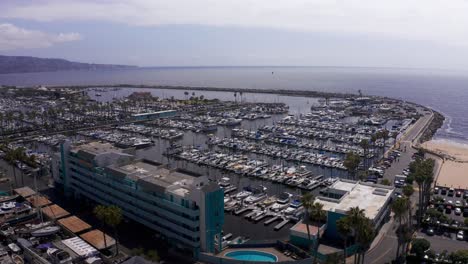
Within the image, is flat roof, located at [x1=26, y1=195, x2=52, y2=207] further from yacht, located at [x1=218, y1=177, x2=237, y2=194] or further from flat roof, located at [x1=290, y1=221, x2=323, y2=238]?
flat roof, located at [x1=290, y1=221, x2=323, y2=238]

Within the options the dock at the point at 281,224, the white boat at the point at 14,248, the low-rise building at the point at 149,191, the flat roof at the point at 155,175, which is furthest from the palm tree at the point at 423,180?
the white boat at the point at 14,248

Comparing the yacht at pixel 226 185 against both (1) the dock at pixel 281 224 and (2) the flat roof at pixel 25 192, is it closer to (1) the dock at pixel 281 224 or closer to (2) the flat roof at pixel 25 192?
(1) the dock at pixel 281 224

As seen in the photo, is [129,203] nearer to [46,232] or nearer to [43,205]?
[46,232]

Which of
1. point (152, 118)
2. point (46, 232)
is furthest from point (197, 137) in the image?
point (46, 232)

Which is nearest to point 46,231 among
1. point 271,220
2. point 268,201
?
point 271,220

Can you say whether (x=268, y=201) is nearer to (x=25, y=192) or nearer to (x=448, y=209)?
(x=448, y=209)

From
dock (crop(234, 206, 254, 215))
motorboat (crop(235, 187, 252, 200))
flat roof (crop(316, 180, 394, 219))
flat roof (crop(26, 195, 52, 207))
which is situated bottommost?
dock (crop(234, 206, 254, 215))

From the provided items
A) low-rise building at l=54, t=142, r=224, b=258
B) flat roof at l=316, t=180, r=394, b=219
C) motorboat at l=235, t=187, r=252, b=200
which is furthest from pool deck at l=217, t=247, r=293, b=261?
motorboat at l=235, t=187, r=252, b=200
